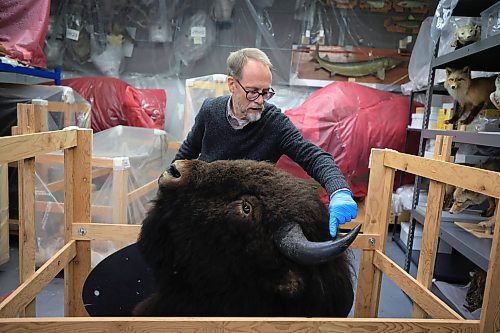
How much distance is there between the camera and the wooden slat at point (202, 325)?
87 cm

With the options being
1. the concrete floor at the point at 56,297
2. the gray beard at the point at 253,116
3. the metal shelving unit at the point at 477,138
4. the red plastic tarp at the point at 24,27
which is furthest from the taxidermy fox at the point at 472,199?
the red plastic tarp at the point at 24,27

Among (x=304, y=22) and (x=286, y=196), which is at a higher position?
(x=304, y=22)

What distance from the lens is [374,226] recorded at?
183 centimetres

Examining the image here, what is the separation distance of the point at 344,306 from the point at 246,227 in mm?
391

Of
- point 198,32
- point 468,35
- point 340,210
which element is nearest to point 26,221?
point 340,210

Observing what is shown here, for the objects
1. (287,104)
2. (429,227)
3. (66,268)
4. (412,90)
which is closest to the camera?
(429,227)

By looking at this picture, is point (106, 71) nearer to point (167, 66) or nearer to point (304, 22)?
point (167, 66)

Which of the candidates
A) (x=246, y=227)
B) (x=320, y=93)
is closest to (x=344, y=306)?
(x=246, y=227)

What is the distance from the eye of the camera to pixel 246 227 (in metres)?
1.15

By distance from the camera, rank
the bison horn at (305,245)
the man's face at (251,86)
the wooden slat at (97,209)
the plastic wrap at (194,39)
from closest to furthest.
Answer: the bison horn at (305,245) < the man's face at (251,86) < the wooden slat at (97,209) < the plastic wrap at (194,39)

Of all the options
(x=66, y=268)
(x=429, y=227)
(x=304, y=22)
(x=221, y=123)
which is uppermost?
(x=304, y=22)

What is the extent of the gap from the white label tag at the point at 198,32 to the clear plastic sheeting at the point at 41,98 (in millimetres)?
1916

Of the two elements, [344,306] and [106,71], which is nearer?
[344,306]

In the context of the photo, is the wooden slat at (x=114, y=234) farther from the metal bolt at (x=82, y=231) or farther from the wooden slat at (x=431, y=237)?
the wooden slat at (x=431, y=237)
